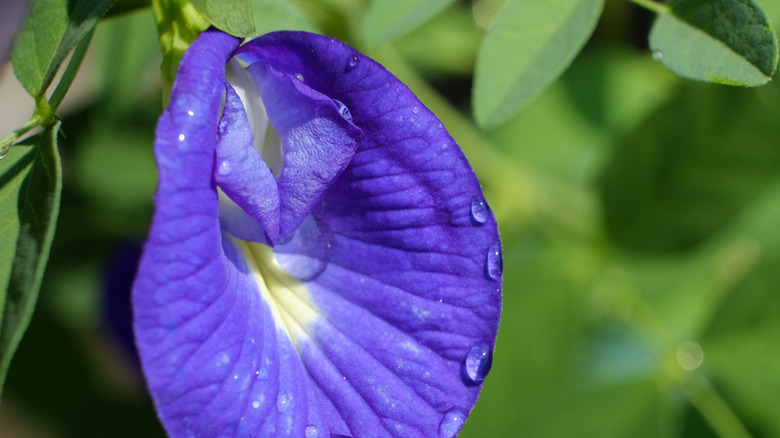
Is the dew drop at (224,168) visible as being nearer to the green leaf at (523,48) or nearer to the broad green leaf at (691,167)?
the green leaf at (523,48)

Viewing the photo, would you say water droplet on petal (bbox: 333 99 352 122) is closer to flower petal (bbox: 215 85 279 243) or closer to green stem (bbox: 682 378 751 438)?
flower petal (bbox: 215 85 279 243)

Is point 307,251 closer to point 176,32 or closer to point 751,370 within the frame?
point 176,32

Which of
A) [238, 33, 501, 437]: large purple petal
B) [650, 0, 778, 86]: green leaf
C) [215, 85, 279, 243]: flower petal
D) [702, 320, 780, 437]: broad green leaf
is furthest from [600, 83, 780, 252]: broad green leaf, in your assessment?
[215, 85, 279, 243]: flower petal

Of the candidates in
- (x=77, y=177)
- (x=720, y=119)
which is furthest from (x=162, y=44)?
(x=77, y=177)

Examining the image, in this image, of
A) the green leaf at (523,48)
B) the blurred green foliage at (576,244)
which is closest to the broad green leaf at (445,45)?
the blurred green foliage at (576,244)

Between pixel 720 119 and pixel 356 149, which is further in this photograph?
pixel 720 119

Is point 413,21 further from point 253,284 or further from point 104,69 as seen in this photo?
point 104,69

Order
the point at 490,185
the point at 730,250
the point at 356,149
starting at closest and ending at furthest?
the point at 356,149 < the point at 490,185 < the point at 730,250
